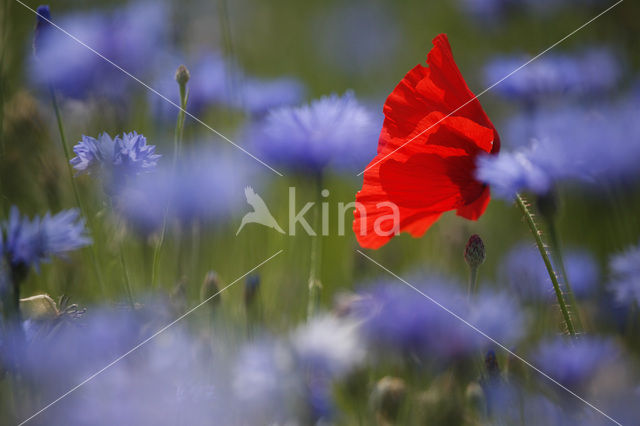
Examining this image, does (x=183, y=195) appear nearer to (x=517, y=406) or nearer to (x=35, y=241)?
(x=35, y=241)

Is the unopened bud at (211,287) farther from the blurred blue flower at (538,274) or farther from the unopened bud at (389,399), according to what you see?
the blurred blue flower at (538,274)

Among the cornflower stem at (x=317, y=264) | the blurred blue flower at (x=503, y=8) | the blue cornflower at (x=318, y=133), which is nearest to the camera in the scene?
the cornflower stem at (x=317, y=264)

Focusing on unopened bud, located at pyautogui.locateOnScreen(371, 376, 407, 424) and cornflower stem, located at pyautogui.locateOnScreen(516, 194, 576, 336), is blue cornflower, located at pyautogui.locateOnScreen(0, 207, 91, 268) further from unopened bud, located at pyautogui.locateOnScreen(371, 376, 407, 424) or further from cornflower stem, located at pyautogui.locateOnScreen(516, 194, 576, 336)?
cornflower stem, located at pyautogui.locateOnScreen(516, 194, 576, 336)

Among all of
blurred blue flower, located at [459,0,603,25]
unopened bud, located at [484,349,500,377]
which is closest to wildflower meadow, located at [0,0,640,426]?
unopened bud, located at [484,349,500,377]

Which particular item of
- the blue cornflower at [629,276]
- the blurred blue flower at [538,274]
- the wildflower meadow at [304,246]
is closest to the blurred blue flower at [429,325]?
the wildflower meadow at [304,246]

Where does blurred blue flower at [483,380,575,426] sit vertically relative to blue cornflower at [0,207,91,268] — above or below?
below

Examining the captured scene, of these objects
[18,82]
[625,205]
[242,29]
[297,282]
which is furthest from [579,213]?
[242,29]
